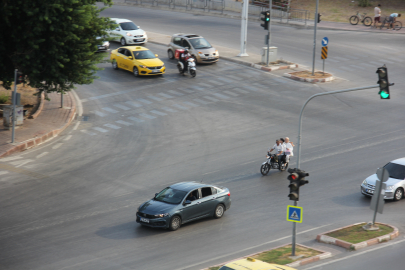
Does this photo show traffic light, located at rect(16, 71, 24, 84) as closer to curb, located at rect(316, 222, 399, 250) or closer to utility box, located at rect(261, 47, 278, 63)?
curb, located at rect(316, 222, 399, 250)

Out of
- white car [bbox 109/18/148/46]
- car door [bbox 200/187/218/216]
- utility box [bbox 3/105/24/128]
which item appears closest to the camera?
car door [bbox 200/187/218/216]

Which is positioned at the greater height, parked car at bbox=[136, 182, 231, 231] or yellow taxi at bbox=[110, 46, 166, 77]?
yellow taxi at bbox=[110, 46, 166, 77]

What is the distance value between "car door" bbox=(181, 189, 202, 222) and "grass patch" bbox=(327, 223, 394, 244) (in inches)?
167

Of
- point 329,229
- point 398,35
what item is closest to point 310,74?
point 398,35

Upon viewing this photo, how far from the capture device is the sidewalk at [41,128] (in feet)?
79.5

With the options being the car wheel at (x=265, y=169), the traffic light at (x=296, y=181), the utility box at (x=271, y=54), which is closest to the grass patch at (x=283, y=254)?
the traffic light at (x=296, y=181)

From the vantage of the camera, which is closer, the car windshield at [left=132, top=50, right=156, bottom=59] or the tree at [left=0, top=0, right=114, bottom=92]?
the tree at [left=0, top=0, right=114, bottom=92]

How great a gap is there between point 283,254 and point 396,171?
807cm

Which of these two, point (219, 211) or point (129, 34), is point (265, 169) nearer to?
point (219, 211)

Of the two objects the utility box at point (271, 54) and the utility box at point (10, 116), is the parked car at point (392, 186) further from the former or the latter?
the utility box at point (271, 54)

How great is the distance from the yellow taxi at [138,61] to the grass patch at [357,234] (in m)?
21.7

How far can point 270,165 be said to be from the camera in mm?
21781

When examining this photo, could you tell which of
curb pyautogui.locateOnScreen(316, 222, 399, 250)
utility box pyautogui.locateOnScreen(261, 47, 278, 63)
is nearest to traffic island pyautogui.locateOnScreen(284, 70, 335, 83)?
utility box pyautogui.locateOnScreen(261, 47, 278, 63)

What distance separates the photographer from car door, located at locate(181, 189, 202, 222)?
1703cm
